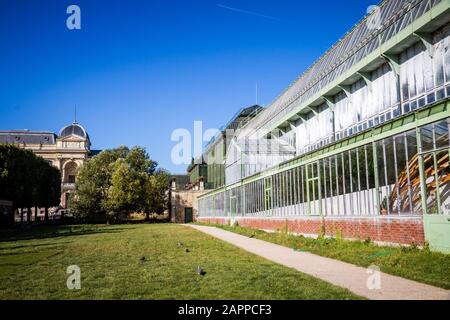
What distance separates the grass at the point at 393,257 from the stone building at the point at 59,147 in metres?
91.0

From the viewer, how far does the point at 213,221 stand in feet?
155

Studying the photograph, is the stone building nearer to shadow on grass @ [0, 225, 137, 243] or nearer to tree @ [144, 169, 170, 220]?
tree @ [144, 169, 170, 220]

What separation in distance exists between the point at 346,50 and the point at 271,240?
1390 centimetres

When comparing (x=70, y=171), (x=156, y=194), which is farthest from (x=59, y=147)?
(x=156, y=194)

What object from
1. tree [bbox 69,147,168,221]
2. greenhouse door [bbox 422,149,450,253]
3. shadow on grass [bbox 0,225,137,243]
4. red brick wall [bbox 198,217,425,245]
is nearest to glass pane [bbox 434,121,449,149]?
greenhouse door [bbox 422,149,450,253]

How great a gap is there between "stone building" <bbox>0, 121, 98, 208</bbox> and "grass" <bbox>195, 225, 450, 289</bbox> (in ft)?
298

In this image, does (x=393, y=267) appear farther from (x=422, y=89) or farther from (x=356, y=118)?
(x=356, y=118)

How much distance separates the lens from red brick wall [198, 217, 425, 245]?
1232 centimetres

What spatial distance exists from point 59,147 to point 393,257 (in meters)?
99.9

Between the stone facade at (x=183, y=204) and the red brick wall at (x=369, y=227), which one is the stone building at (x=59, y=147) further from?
the red brick wall at (x=369, y=227)

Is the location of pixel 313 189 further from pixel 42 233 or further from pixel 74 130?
pixel 74 130

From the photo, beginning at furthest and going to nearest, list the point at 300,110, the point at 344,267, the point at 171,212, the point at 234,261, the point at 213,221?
the point at 171,212 → the point at 213,221 → the point at 300,110 → the point at 234,261 → the point at 344,267

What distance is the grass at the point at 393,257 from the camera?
916 cm
